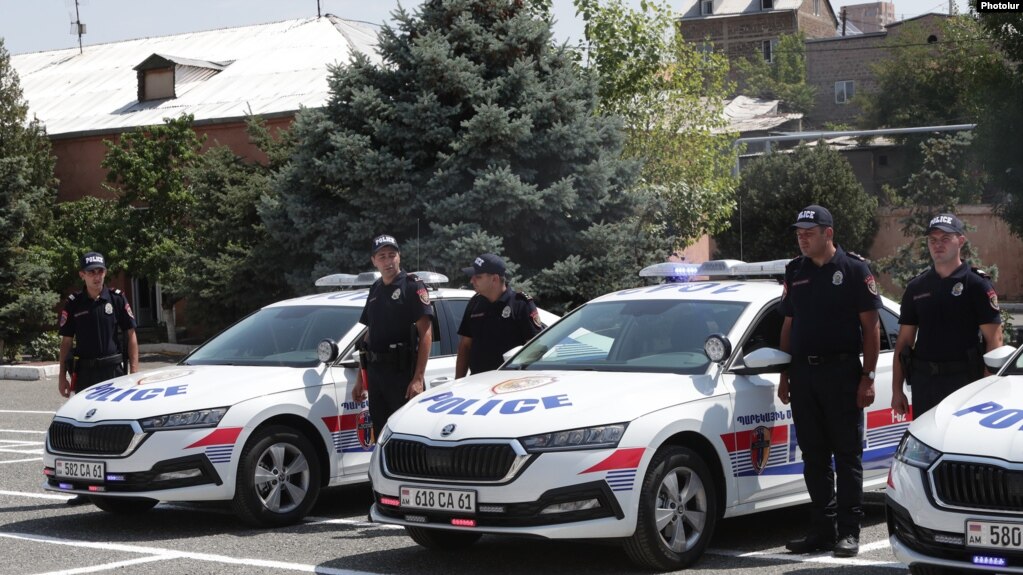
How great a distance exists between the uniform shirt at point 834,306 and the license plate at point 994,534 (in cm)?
189

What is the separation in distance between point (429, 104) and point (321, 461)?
1165cm

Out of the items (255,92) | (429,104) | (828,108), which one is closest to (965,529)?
(429,104)

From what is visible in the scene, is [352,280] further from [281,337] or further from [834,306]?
[834,306]

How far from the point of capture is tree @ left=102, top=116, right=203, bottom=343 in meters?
29.7

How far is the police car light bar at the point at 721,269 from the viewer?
812cm

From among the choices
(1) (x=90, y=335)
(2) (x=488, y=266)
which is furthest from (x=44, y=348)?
(2) (x=488, y=266)

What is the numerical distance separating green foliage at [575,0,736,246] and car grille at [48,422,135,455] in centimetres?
1720

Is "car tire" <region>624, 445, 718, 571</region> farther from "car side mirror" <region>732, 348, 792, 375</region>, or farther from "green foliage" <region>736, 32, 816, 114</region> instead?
"green foliage" <region>736, 32, 816, 114</region>

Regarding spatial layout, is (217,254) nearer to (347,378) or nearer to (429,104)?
(429,104)

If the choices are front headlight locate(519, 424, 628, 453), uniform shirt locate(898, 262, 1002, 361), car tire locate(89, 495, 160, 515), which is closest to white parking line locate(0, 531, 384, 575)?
car tire locate(89, 495, 160, 515)

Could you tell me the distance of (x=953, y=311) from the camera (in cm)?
720

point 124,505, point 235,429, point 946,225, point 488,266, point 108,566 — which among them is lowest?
point 124,505

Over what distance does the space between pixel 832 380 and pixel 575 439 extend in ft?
4.92

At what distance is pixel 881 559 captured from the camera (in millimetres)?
7055
